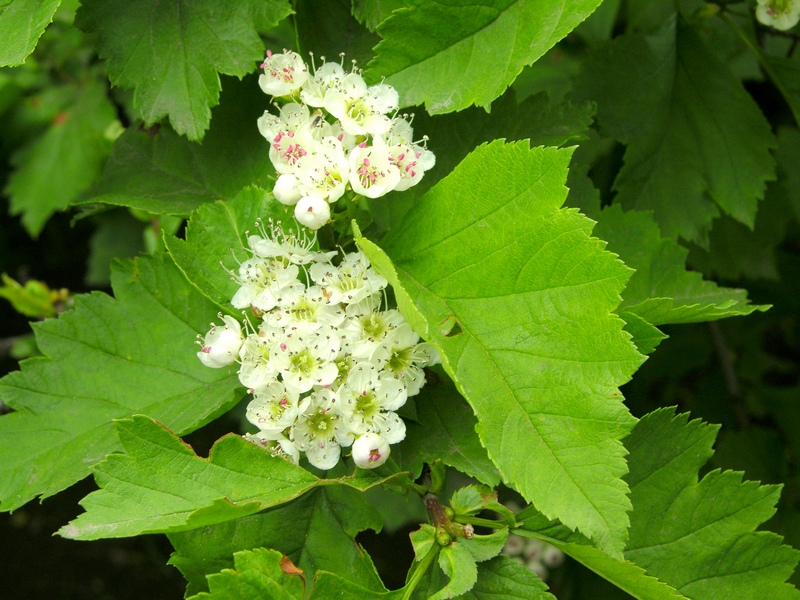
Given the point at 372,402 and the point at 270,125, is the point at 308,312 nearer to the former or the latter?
the point at 372,402

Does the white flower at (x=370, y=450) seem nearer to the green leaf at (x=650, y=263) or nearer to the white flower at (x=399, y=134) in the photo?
the white flower at (x=399, y=134)

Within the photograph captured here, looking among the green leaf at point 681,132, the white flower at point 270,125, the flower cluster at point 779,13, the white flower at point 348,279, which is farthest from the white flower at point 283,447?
the flower cluster at point 779,13

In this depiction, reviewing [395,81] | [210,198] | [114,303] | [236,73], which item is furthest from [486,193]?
[114,303]

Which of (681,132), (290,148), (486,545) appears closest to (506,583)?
(486,545)

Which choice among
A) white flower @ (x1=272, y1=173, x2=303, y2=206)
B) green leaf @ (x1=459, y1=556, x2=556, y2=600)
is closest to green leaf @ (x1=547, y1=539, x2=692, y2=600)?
green leaf @ (x1=459, y1=556, x2=556, y2=600)

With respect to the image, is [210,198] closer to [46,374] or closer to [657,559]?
[46,374]

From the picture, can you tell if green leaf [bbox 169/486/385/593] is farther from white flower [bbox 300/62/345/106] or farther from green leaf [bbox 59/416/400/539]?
white flower [bbox 300/62/345/106]
